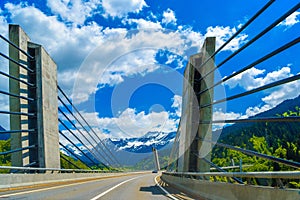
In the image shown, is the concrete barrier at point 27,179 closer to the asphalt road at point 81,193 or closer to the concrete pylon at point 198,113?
the asphalt road at point 81,193

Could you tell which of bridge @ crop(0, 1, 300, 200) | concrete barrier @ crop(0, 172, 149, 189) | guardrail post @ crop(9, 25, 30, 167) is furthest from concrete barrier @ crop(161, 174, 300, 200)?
guardrail post @ crop(9, 25, 30, 167)

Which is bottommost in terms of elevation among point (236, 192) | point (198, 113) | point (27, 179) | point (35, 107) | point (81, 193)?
point (81, 193)

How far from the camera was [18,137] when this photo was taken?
54.0 feet

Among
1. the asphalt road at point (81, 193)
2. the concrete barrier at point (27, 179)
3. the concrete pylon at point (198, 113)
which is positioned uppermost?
the concrete pylon at point (198, 113)

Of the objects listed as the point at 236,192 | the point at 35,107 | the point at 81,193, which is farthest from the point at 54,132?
the point at 236,192

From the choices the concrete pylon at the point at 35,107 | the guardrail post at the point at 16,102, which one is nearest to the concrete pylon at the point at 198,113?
the concrete pylon at the point at 35,107

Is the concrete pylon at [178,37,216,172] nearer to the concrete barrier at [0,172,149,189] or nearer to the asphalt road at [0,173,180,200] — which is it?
the asphalt road at [0,173,180,200]

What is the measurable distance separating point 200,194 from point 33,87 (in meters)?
10.9

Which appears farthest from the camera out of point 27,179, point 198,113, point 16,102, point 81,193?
point 16,102

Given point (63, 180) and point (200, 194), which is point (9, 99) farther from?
point (200, 194)

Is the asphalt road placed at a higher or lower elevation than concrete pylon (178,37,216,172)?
lower

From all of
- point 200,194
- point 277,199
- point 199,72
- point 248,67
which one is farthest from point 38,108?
point 277,199

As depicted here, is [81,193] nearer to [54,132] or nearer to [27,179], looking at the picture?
A: [27,179]

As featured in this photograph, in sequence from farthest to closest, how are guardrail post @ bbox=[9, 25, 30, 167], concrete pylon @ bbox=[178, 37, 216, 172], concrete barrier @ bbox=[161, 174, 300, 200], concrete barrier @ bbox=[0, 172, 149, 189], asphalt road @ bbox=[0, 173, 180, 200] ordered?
guardrail post @ bbox=[9, 25, 30, 167]
concrete pylon @ bbox=[178, 37, 216, 172]
concrete barrier @ bbox=[0, 172, 149, 189]
asphalt road @ bbox=[0, 173, 180, 200]
concrete barrier @ bbox=[161, 174, 300, 200]
